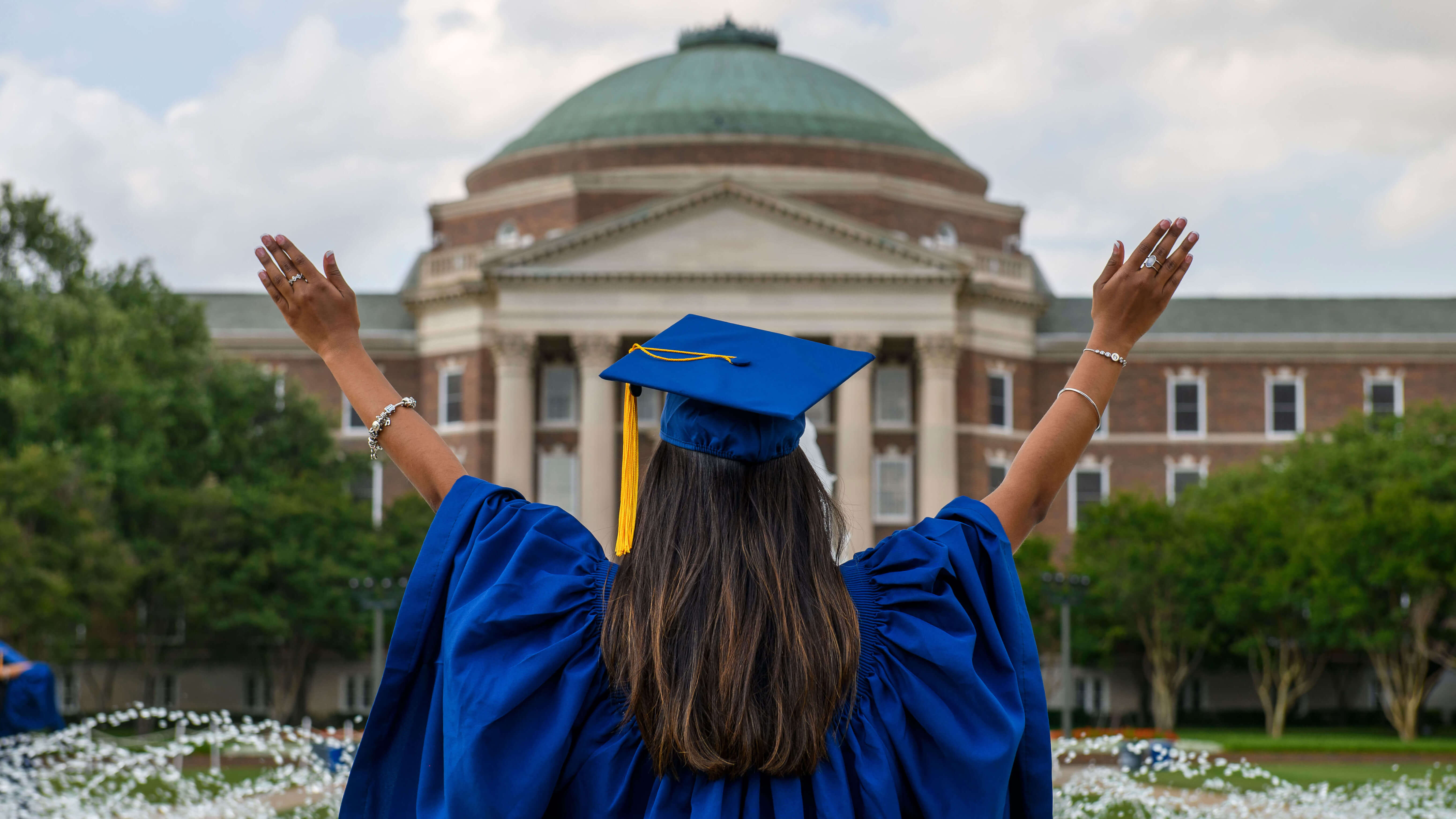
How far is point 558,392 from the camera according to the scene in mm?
60844

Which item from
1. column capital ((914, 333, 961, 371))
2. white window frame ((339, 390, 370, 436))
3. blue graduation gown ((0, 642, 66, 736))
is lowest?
blue graduation gown ((0, 642, 66, 736))

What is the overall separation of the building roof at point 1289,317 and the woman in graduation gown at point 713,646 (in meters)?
60.7

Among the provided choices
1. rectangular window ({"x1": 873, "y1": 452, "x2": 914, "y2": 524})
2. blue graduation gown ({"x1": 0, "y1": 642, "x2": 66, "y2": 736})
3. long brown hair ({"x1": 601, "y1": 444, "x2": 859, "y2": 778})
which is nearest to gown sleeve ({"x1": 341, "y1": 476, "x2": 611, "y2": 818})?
long brown hair ({"x1": 601, "y1": 444, "x2": 859, "y2": 778})

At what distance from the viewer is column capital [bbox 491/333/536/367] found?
57688mm

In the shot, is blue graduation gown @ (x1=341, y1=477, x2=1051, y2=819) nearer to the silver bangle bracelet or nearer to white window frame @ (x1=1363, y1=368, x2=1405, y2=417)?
the silver bangle bracelet

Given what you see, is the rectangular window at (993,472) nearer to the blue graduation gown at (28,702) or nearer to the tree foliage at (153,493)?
the tree foliage at (153,493)

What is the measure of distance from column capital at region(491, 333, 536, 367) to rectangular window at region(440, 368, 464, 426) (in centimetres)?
360

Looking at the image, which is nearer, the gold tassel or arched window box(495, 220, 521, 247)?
the gold tassel

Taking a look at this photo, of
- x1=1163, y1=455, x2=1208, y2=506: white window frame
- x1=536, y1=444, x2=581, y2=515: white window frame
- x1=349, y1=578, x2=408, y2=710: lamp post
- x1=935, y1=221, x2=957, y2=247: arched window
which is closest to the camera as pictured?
x1=349, y1=578, x2=408, y2=710: lamp post

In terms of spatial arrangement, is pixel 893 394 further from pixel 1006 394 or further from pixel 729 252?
pixel 729 252

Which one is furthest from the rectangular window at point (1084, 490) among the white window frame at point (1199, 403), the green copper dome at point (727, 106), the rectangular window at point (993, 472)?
the green copper dome at point (727, 106)

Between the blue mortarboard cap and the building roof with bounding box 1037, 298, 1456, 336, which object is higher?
the building roof with bounding box 1037, 298, 1456, 336

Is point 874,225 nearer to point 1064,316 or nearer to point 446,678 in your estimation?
point 1064,316

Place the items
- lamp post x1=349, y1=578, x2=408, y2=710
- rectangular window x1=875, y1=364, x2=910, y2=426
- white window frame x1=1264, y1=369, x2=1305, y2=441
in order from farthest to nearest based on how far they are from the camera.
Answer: white window frame x1=1264, y1=369, x2=1305, y2=441, rectangular window x1=875, y1=364, x2=910, y2=426, lamp post x1=349, y1=578, x2=408, y2=710
